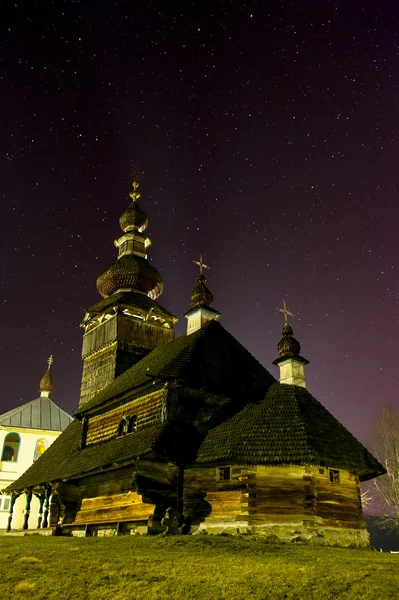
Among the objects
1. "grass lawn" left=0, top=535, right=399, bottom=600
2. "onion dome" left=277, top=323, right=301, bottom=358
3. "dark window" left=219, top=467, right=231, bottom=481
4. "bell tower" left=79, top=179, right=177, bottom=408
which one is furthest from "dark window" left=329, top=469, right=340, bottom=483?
"bell tower" left=79, top=179, right=177, bottom=408

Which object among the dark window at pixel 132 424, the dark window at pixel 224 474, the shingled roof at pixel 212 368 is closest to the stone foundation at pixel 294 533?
the dark window at pixel 224 474

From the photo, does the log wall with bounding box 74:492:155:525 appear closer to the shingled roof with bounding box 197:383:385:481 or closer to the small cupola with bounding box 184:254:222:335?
the shingled roof with bounding box 197:383:385:481

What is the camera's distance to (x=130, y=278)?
33188 mm

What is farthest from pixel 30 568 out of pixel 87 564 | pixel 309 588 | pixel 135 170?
pixel 135 170

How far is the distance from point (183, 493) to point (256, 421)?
3.38m

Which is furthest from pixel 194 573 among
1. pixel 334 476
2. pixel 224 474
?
pixel 334 476

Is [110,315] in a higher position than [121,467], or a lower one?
higher

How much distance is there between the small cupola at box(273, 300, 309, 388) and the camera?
1994 centimetres

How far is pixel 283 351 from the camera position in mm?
20703

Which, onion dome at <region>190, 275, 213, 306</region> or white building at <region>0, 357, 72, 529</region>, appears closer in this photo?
onion dome at <region>190, 275, 213, 306</region>

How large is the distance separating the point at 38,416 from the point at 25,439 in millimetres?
A: 2350

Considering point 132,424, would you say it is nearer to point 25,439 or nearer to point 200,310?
point 200,310

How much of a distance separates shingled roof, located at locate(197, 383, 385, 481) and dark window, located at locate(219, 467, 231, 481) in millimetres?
599

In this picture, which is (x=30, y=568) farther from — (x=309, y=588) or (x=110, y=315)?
(x=110, y=315)
